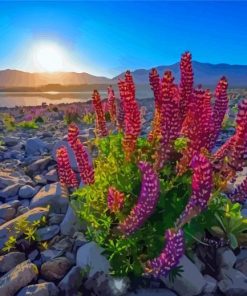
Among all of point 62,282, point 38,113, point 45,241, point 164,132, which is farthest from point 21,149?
point 38,113

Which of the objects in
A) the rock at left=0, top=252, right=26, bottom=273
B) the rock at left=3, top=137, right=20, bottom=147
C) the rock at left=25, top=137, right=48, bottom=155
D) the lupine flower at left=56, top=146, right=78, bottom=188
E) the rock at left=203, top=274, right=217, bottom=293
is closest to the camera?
the rock at left=203, top=274, right=217, bottom=293

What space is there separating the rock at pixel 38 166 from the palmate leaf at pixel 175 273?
15.8 feet

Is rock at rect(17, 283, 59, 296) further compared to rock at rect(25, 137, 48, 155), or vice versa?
rock at rect(25, 137, 48, 155)

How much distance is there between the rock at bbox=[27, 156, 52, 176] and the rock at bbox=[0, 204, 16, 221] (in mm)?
1976

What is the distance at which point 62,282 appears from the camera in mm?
4867

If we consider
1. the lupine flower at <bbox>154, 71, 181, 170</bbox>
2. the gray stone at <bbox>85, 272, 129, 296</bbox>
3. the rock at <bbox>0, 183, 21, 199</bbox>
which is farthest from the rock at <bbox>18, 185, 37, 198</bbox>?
the lupine flower at <bbox>154, 71, 181, 170</bbox>

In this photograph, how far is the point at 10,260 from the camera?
5387mm

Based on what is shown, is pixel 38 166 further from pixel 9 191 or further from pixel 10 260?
pixel 10 260

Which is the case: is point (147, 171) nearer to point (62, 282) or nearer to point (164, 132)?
point (164, 132)

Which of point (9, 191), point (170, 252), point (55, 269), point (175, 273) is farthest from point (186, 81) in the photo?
point (9, 191)

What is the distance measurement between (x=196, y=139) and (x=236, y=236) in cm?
167

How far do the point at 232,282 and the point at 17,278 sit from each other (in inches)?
89.8

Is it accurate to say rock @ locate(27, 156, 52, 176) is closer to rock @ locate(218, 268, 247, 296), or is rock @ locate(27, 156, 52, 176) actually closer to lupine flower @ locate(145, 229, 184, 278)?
rock @ locate(218, 268, 247, 296)

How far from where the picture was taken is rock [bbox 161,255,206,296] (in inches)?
183
